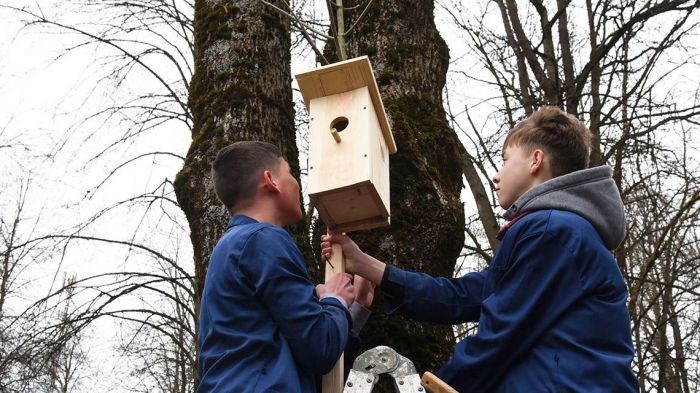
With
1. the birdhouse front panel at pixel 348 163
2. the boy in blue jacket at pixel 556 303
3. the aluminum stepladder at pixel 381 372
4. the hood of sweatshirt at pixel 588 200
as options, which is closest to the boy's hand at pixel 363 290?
the birdhouse front panel at pixel 348 163

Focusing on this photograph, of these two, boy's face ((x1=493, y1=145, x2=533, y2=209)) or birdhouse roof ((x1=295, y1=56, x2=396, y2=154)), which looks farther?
birdhouse roof ((x1=295, y1=56, x2=396, y2=154))

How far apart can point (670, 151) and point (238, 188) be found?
228 inches

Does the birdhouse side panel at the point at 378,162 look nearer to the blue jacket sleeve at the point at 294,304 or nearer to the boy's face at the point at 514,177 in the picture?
the boy's face at the point at 514,177

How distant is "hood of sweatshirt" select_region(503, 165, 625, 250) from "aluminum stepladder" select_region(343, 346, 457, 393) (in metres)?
0.67

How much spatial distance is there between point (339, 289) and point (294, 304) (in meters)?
0.39

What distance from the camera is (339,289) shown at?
2.54 m

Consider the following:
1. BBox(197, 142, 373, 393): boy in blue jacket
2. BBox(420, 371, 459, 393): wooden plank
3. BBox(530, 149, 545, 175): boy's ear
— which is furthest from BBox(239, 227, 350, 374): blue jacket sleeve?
BBox(530, 149, 545, 175): boy's ear

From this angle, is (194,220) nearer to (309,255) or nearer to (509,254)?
(309,255)

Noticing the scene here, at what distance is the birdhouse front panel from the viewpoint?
2746 millimetres

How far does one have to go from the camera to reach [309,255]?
11.8ft

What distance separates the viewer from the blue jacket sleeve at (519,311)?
7.05 feet

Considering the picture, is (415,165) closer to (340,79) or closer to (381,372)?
(340,79)

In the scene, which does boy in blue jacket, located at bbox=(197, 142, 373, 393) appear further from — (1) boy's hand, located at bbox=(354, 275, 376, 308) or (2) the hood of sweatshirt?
(2) the hood of sweatshirt

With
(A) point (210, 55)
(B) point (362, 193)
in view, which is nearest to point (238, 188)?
(B) point (362, 193)
